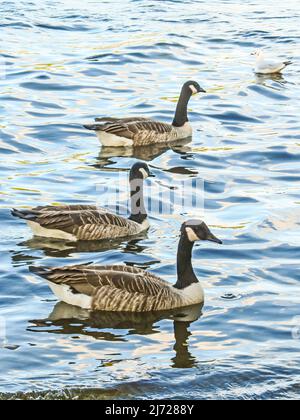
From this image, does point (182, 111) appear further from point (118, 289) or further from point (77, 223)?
point (118, 289)

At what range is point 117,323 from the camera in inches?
611

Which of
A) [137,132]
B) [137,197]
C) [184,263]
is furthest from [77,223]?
[137,132]

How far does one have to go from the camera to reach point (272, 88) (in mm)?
30891

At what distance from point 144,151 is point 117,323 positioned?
10.4 metres

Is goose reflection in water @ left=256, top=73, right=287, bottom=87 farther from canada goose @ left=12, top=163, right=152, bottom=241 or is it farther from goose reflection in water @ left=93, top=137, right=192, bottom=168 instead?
canada goose @ left=12, top=163, right=152, bottom=241

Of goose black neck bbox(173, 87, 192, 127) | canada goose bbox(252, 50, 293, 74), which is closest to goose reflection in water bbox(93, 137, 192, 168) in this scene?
goose black neck bbox(173, 87, 192, 127)

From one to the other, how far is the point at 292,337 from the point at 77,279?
9.64ft

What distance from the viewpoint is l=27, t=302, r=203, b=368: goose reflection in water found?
579 inches

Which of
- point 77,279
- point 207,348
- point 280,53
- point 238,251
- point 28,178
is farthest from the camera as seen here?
point 280,53

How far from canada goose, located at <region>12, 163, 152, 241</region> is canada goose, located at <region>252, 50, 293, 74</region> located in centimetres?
1335

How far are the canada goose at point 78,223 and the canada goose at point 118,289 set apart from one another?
2.57 metres

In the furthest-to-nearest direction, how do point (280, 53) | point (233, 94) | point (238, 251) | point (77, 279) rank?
1. point (280, 53)
2. point (233, 94)
3. point (238, 251)
4. point (77, 279)
